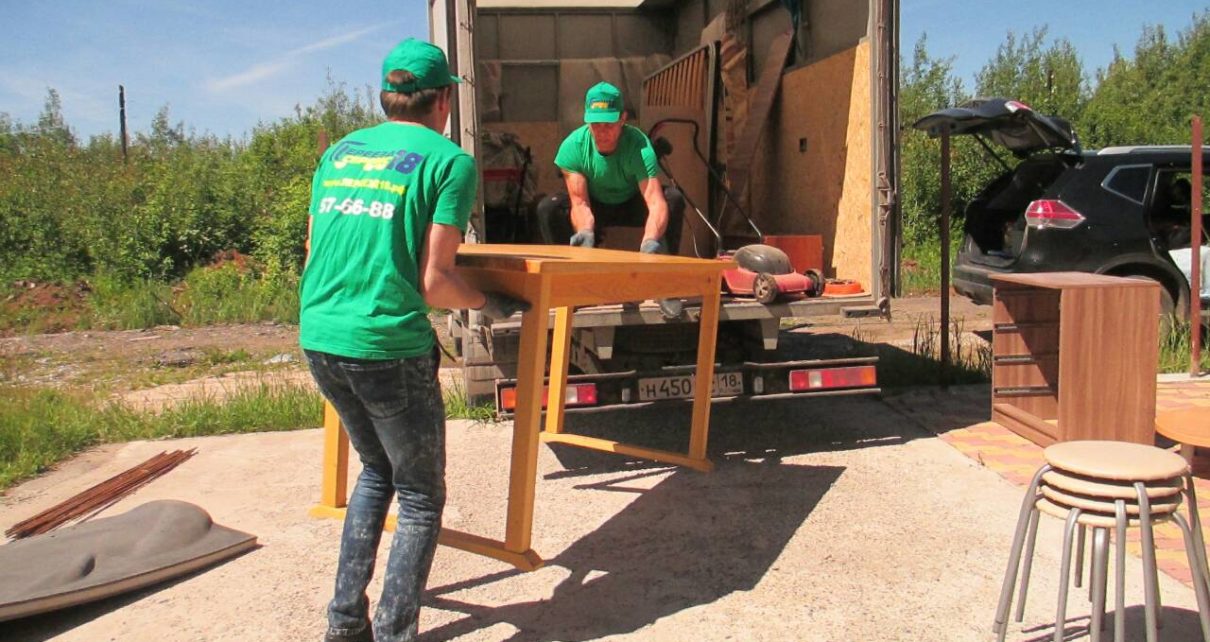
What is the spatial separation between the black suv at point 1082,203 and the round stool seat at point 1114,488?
4542mm

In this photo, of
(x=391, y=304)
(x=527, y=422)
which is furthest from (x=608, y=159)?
(x=391, y=304)

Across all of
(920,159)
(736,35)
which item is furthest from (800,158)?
(920,159)

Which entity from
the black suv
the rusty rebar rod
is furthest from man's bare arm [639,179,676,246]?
the rusty rebar rod

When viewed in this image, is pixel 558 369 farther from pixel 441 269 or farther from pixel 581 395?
pixel 441 269

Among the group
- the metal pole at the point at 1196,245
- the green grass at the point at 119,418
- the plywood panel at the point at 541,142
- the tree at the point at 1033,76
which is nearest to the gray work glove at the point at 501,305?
the green grass at the point at 119,418

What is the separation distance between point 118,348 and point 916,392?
26.0ft

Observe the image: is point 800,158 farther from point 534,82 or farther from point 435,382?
point 435,382

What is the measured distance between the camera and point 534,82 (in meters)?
9.14

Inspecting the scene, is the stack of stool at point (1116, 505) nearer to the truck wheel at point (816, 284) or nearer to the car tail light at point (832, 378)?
the car tail light at point (832, 378)

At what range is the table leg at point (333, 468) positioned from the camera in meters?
3.84

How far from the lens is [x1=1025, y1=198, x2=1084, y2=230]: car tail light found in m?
7.18

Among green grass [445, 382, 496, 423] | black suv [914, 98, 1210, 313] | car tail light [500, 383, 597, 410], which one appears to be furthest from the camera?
black suv [914, 98, 1210, 313]

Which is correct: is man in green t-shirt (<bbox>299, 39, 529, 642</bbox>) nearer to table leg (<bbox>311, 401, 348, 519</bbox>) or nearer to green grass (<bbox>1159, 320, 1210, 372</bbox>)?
table leg (<bbox>311, 401, 348, 519</bbox>)

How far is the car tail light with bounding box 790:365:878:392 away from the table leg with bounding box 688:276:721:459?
0.53 meters
